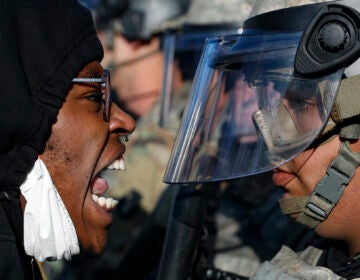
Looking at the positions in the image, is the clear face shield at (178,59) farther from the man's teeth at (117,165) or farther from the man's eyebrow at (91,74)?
the man's eyebrow at (91,74)

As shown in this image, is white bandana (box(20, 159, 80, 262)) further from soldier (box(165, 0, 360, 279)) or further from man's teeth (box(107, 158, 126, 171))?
soldier (box(165, 0, 360, 279))

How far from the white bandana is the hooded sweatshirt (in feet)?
0.11

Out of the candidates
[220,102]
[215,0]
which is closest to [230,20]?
[215,0]

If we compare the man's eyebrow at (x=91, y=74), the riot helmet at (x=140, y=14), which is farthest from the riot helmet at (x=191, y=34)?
the man's eyebrow at (x=91, y=74)

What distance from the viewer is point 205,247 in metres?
2.88

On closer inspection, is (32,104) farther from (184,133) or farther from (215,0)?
(215,0)

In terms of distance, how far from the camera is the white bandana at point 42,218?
194 cm

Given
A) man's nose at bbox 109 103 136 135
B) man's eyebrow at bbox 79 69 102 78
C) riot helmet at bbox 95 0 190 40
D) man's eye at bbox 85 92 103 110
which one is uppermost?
riot helmet at bbox 95 0 190 40

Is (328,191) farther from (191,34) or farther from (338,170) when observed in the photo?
(191,34)

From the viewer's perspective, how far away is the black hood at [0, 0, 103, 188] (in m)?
1.80

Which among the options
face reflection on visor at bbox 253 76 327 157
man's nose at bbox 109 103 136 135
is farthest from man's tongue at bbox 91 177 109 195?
face reflection on visor at bbox 253 76 327 157

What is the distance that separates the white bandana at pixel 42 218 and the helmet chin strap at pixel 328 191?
84 centimetres

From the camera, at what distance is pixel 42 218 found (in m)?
1.95

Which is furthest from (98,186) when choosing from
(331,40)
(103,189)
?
(331,40)
